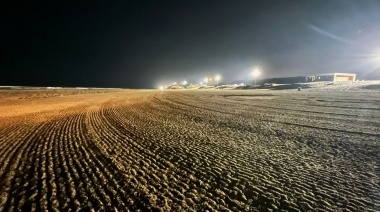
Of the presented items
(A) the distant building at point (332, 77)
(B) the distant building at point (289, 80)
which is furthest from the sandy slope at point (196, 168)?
(B) the distant building at point (289, 80)

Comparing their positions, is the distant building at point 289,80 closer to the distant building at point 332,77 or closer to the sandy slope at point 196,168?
the distant building at point 332,77

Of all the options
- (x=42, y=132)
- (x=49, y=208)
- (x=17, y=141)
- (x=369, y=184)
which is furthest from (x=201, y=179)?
(x=42, y=132)

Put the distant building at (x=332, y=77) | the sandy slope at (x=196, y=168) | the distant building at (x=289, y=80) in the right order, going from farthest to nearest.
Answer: the distant building at (x=289, y=80)
the distant building at (x=332, y=77)
the sandy slope at (x=196, y=168)

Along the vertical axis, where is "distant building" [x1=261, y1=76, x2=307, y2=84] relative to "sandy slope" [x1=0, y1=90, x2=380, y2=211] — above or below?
below

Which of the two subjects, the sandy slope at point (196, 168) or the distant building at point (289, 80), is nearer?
the sandy slope at point (196, 168)

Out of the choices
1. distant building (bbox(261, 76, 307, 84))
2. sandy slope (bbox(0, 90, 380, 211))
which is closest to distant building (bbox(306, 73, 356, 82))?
distant building (bbox(261, 76, 307, 84))

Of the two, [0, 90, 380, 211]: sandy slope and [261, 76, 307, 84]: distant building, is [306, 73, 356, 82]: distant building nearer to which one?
[261, 76, 307, 84]: distant building

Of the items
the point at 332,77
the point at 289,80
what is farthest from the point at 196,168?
the point at 289,80

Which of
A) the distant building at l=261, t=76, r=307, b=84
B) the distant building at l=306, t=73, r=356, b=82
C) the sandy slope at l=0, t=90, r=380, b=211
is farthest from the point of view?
the distant building at l=261, t=76, r=307, b=84

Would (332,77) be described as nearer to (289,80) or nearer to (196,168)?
(289,80)

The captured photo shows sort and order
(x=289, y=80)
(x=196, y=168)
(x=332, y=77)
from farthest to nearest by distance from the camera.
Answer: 1. (x=289, y=80)
2. (x=332, y=77)
3. (x=196, y=168)

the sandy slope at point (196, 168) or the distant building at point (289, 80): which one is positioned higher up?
the sandy slope at point (196, 168)

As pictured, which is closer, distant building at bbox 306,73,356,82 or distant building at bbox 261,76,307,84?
distant building at bbox 306,73,356,82

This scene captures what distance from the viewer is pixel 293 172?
764 cm
